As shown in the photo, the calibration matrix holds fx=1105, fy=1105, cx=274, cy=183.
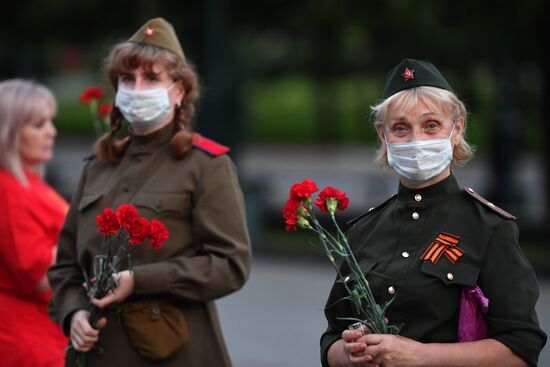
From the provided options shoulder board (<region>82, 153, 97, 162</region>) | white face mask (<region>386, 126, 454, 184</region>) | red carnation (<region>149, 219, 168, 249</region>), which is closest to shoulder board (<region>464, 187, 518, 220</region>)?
white face mask (<region>386, 126, 454, 184</region>)

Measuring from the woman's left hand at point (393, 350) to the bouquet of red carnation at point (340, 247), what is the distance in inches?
2.7

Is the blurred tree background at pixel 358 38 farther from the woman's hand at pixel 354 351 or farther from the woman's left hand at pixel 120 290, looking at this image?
the woman's hand at pixel 354 351

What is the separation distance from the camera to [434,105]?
3.18m

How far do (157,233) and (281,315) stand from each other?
282 inches

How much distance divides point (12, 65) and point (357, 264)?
2258 centimetres

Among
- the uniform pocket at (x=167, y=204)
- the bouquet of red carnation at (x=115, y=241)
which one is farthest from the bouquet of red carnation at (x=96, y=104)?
the bouquet of red carnation at (x=115, y=241)

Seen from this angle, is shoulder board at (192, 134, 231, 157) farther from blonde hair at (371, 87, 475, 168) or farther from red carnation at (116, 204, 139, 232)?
blonde hair at (371, 87, 475, 168)

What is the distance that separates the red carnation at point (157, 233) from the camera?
368 cm

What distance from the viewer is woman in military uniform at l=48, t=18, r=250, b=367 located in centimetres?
399

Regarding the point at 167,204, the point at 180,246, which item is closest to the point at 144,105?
the point at 167,204

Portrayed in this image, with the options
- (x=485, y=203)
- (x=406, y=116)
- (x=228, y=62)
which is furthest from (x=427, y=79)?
(x=228, y=62)

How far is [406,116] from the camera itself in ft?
10.5

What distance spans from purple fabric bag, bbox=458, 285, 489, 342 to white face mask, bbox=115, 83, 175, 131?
1.58 meters

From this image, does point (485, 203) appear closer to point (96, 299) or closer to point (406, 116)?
point (406, 116)
